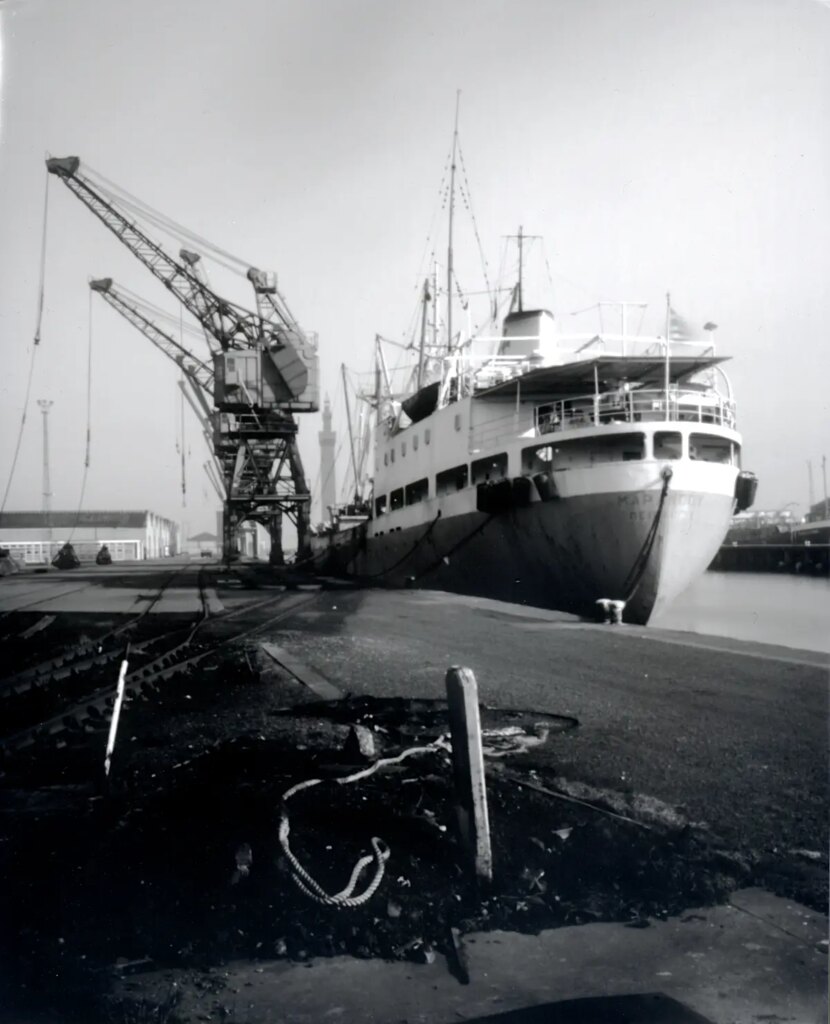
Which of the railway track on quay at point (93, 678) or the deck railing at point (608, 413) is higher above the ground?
the deck railing at point (608, 413)

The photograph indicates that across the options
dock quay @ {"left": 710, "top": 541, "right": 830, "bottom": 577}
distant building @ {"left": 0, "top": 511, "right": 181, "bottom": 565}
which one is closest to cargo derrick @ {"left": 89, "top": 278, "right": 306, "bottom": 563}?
distant building @ {"left": 0, "top": 511, "right": 181, "bottom": 565}

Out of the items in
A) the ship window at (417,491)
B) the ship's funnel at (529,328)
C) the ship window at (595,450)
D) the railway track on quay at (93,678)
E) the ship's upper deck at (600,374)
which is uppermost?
the ship's funnel at (529,328)

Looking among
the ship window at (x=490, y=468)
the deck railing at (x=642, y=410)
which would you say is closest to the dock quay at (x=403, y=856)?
the deck railing at (x=642, y=410)

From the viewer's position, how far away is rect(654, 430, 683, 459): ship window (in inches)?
691

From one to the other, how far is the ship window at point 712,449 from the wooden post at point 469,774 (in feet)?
50.4

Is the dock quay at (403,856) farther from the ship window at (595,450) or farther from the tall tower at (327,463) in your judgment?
the tall tower at (327,463)

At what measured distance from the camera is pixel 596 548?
17172mm

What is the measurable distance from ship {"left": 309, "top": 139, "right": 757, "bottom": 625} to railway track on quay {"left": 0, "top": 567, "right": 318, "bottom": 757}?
23.7 feet

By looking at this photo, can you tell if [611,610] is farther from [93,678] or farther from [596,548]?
[93,678]

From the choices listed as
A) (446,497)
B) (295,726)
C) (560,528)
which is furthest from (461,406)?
(295,726)

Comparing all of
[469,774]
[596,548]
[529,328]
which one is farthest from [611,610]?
[529,328]

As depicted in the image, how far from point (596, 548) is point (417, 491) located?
9.73 meters

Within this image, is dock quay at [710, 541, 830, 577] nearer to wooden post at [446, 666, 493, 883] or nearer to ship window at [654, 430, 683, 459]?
ship window at [654, 430, 683, 459]

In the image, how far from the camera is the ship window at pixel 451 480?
72.8 feet
